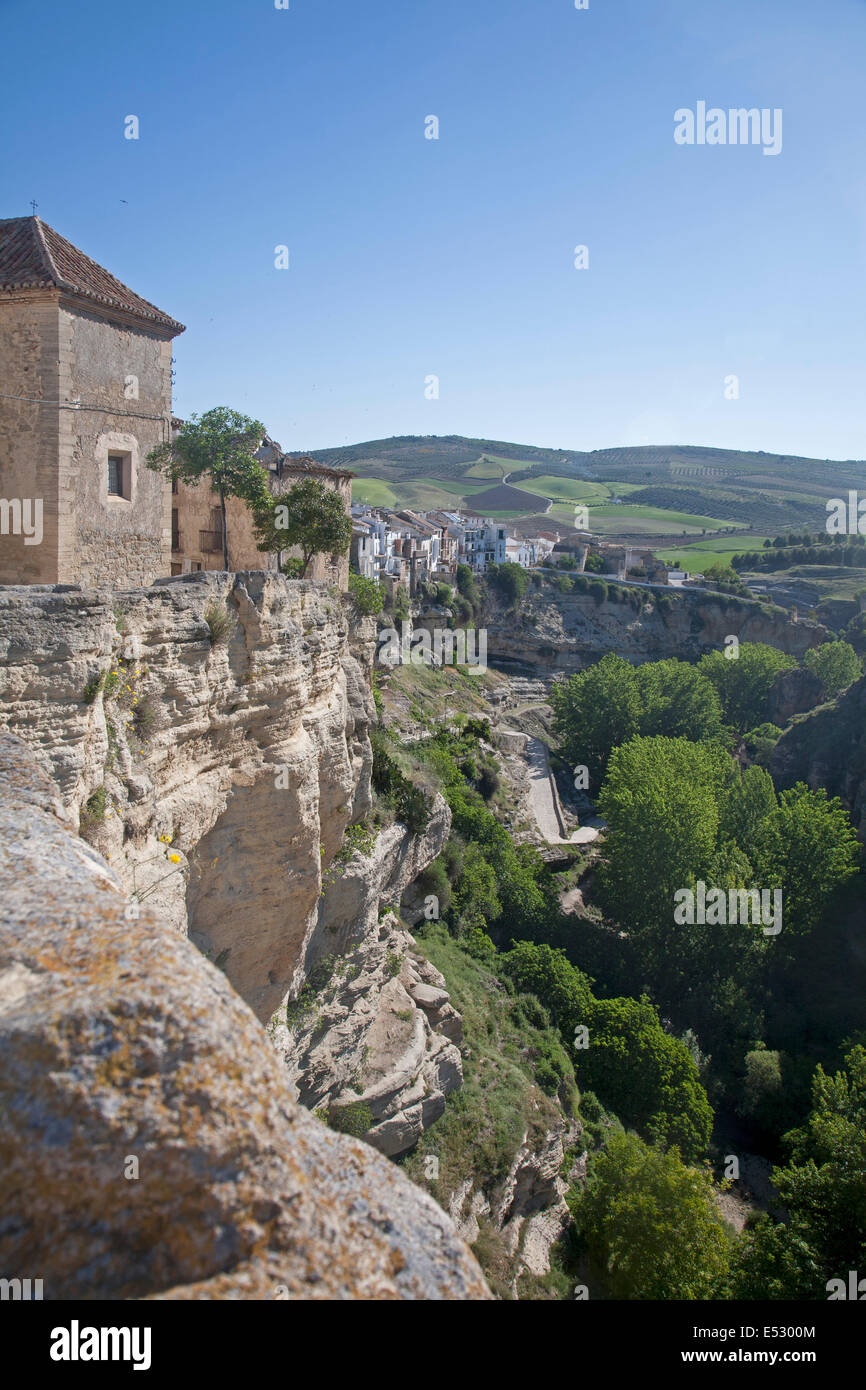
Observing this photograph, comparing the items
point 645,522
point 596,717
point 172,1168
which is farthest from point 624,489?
point 172,1168

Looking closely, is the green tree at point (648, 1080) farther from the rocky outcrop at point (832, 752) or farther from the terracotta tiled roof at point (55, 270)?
the terracotta tiled roof at point (55, 270)

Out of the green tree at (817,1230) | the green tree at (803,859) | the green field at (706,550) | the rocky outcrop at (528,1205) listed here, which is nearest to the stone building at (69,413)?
the rocky outcrop at (528,1205)

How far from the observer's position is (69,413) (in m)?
15.1

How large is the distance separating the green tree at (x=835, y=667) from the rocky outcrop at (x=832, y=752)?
1103cm

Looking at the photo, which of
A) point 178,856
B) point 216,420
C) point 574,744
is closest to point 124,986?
point 178,856

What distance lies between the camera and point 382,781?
20578 millimetres

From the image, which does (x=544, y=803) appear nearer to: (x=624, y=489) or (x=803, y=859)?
(x=803, y=859)

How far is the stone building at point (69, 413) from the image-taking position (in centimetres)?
1487

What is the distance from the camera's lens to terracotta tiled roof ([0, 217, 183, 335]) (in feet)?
48.3

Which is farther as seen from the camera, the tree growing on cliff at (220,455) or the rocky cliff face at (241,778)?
the tree growing on cliff at (220,455)

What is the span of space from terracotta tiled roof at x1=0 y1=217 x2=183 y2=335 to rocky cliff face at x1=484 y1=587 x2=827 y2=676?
A: 50522 millimetres

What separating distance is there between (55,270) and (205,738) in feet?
32.3
